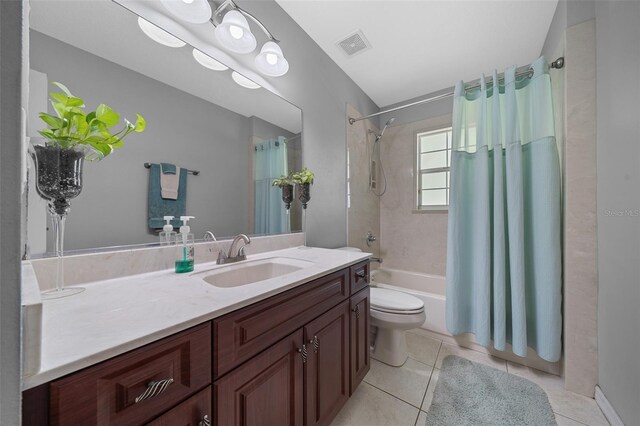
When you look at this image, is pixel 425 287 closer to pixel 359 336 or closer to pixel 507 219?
pixel 507 219

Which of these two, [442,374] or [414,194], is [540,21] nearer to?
[414,194]

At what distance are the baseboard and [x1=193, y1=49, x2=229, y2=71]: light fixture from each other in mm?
2655

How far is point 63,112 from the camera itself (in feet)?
2.15

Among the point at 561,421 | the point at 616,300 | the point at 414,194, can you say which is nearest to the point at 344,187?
the point at 414,194

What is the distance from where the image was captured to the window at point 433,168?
266 centimetres

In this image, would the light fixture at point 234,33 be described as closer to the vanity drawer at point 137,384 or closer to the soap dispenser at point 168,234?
the soap dispenser at point 168,234

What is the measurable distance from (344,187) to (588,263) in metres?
1.68

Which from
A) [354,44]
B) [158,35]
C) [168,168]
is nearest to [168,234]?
[168,168]

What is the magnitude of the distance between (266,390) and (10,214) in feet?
2.51

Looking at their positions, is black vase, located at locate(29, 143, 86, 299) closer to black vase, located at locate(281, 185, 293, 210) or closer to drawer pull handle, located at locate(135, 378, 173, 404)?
drawer pull handle, located at locate(135, 378, 173, 404)

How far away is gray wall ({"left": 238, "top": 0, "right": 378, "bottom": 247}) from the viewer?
1.64m

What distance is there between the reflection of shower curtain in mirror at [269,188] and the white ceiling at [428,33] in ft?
3.23

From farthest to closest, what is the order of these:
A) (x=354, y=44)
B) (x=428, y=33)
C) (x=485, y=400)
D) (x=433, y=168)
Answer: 1. (x=433, y=168)
2. (x=354, y=44)
3. (x=428, y=33)
4. (x=485, y=400)

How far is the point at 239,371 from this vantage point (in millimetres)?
670
